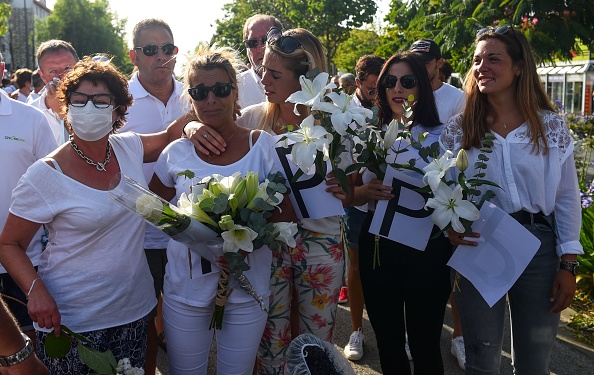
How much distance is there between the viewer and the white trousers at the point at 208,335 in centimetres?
305

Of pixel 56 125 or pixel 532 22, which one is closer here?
pixel 56 125

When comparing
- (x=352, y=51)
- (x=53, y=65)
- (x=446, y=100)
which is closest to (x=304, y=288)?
(x=446, y=100)

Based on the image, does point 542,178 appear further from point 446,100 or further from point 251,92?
point 251,92

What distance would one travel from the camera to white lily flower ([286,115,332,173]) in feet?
9.32

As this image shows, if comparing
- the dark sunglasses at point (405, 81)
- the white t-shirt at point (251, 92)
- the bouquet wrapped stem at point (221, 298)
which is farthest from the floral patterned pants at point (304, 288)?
the white t-shirt at point (251, 92)

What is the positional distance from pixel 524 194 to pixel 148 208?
5.97 ft

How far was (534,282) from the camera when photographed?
3100mm

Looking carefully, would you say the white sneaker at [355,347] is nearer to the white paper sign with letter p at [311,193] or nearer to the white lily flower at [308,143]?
the white paper sign with letter p at [311,193]

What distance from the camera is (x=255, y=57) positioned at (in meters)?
5.13

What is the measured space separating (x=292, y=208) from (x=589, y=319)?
344 centimetres

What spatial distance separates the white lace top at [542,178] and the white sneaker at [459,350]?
174cm

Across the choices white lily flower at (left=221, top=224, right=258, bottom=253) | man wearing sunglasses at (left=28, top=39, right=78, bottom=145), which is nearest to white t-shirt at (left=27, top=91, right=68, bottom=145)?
man wearing sunglasses at (left=28, top=39, right=78, bottom=145)

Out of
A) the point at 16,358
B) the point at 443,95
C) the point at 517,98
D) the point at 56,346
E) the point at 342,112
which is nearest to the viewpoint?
the point at 16,358

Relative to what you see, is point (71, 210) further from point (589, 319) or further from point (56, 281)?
point (589, 319)
